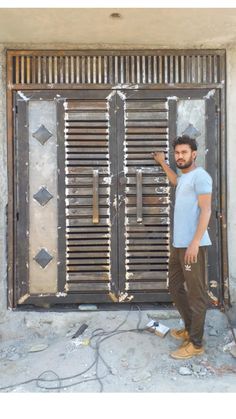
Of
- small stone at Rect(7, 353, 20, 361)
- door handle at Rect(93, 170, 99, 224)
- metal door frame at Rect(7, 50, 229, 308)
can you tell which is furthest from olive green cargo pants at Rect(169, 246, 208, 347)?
small stone at Rect(7, 353, 20, 361)

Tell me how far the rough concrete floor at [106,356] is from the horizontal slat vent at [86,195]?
0.40m

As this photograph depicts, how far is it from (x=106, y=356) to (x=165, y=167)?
75.2 inches

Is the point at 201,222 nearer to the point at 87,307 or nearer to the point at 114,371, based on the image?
the point at 114,371

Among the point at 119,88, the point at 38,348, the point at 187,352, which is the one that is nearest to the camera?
the point at 187,352

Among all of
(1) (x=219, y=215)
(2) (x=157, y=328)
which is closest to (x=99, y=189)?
(1) (x=219, y=215)

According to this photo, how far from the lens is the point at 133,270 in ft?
15.0

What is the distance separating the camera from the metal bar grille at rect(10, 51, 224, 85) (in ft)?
14.8

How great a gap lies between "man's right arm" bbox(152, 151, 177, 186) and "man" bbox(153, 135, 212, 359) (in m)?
0.33

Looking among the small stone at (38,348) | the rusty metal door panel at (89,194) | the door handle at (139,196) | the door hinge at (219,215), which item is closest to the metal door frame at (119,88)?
the door hinge at (219,215)

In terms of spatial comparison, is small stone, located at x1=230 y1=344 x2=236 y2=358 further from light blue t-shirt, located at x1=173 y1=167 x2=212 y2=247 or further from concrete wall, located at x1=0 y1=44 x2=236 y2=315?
light blue t-shirt, located at x1=173 y1=167 x2=212 y2=247

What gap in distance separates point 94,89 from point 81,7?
A: 1.01 metres

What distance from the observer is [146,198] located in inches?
179

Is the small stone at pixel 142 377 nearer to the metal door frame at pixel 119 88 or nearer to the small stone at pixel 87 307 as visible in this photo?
the small stone at pixel 87 307

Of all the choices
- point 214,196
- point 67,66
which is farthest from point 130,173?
point 67,66
